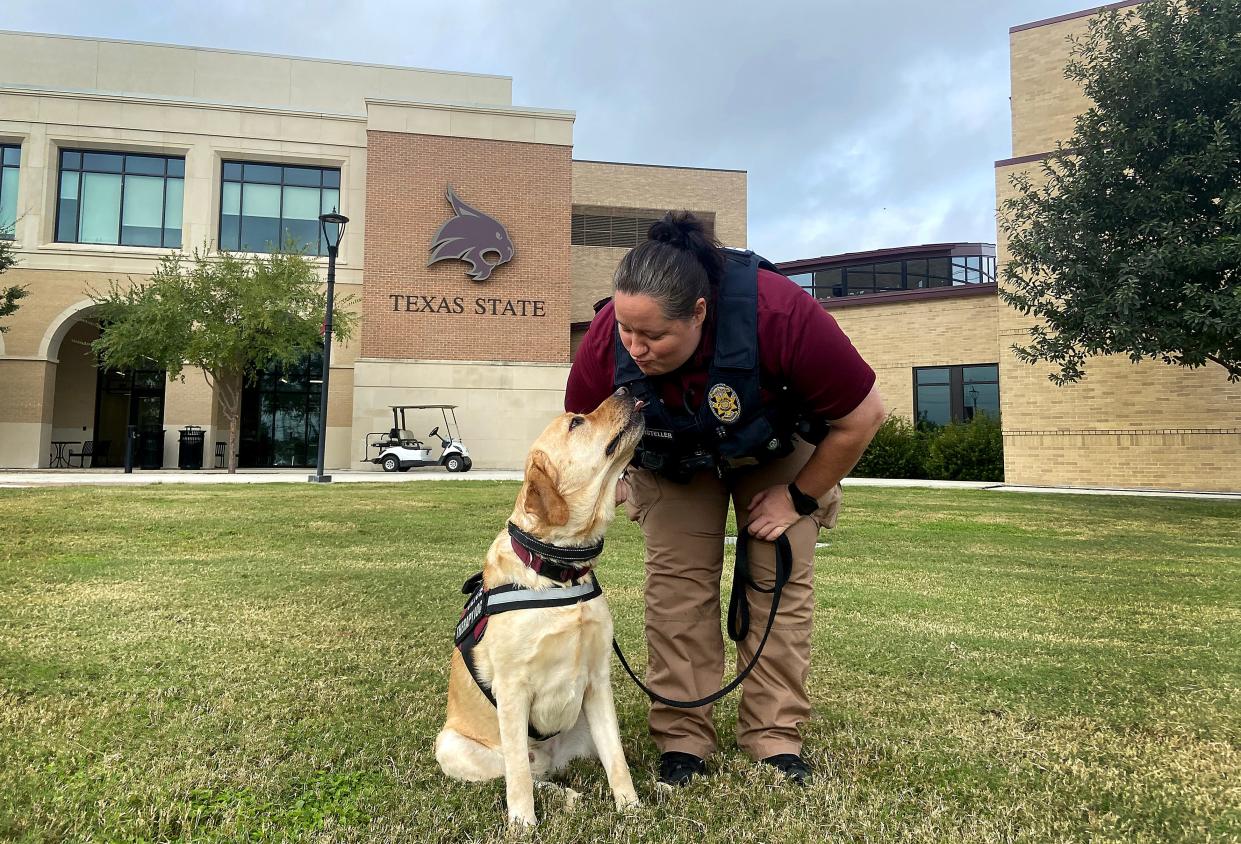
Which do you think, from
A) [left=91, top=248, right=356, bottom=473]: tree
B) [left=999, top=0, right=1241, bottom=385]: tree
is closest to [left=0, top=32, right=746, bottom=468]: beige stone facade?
[left=91, top=248, right=356, bottom=473]: tree

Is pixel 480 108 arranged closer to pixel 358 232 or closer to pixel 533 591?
pixel 358 232

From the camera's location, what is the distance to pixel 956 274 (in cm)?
2606

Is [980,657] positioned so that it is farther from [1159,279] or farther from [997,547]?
[1159,279]

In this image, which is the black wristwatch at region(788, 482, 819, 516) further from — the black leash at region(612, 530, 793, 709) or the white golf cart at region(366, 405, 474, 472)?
the white golf cart at region(366, 405, 474, 472)

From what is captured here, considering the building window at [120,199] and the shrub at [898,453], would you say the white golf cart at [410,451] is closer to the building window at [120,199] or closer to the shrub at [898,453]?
the building window at [120,199]

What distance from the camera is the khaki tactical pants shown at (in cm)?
254

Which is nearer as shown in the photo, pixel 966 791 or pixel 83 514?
pixel 966 791

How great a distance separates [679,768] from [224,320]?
19303 millimetres

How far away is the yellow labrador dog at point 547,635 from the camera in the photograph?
6.98ft

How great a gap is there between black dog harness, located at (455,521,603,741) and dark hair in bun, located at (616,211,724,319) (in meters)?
0.81

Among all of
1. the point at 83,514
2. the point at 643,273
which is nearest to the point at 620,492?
the point at 643,273

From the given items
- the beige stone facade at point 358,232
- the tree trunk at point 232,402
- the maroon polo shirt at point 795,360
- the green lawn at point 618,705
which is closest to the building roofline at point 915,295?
the beige stone facade at point 358,232

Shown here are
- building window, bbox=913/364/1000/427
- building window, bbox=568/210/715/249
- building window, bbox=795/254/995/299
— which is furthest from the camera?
building window, bbox=568/210/715/249

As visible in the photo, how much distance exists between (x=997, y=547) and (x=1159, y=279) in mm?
5302
